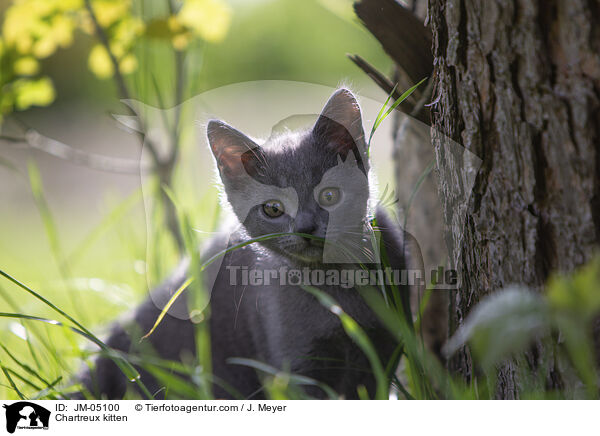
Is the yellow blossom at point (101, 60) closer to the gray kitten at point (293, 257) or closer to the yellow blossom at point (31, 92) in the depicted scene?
the yellow blossom at point (31, 92)

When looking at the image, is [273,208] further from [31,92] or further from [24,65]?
[24,65]

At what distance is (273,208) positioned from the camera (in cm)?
139

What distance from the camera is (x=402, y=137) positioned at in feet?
6.08

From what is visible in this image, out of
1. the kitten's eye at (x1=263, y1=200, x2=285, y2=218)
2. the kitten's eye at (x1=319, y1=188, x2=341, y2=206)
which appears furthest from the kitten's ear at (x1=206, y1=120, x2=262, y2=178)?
the kitten's eye at (x1=319, y1=188, x2=341, y2=206)

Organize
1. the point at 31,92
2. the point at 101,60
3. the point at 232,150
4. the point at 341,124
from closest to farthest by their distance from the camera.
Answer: the point at 341,124
the point at 232,150
the point at 31,92
the point at 101,60

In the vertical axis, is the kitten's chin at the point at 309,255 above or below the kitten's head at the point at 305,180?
below

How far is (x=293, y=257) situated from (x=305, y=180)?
0.70 ft

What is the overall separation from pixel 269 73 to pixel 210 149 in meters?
2.20

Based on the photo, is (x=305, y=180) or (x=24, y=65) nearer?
(x=305, y=180)

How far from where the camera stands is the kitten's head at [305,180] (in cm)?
128

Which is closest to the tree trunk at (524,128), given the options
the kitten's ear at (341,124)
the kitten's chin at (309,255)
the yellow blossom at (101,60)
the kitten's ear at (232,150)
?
the kitten's ear at (341,124)

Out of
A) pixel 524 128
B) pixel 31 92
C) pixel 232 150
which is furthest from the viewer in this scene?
pixel 31 92
